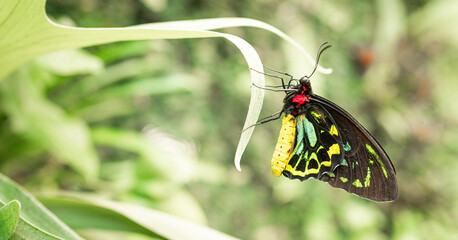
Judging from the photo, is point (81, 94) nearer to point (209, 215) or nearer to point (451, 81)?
point (209, 215)

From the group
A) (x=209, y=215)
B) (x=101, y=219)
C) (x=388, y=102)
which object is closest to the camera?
→ (x=101, y=219)

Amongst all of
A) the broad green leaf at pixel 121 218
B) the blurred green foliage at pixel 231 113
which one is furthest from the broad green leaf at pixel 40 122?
the broad green leaf at pixel 121 218

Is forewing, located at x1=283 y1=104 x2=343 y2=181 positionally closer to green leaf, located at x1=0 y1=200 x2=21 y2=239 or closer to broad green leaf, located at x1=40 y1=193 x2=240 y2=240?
broad green leaf, located at x1=40 y1=193 x2=240 y2=240

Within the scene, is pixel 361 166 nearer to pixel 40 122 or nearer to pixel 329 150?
pixel 329 150

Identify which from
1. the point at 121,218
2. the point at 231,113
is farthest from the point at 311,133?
the point at 231,113

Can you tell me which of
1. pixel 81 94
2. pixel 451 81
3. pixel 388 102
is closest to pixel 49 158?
pixel 81 94

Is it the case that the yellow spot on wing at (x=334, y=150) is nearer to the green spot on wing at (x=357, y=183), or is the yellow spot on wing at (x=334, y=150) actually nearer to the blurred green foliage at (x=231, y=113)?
the green spot on wing at (x=357, y=183)

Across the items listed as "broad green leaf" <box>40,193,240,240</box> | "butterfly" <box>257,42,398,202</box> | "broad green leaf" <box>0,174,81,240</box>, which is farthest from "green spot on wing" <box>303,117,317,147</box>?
"broad green leaf" <box>0,174,81,240</box>
